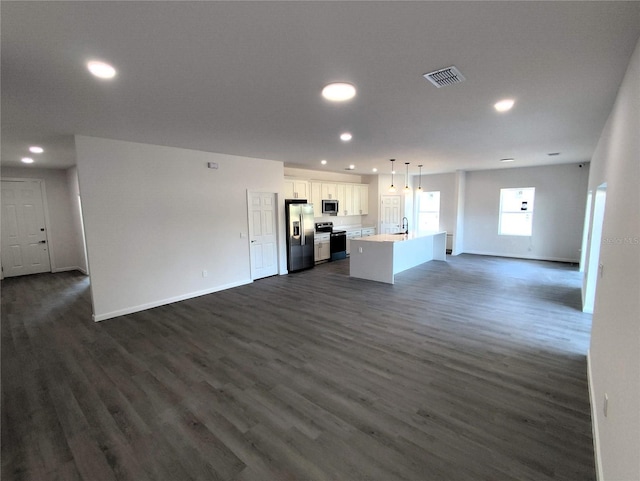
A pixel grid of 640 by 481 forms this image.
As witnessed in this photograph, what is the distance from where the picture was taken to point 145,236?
15.4 feet

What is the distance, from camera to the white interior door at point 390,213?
33.3 ft

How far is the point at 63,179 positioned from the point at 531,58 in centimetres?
971

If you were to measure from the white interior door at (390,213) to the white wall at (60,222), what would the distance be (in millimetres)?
8893

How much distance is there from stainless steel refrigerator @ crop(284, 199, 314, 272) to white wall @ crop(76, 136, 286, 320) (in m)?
1.15

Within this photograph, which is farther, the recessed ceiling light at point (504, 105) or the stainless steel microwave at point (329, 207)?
the stainless steel microwave at point (329, 207)

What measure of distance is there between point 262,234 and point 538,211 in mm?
7665

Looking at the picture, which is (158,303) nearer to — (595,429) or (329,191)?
(595,429)

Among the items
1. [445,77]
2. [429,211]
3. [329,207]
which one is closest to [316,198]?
[329,207]

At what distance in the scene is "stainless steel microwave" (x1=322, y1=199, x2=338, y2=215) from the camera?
8695 millimetres

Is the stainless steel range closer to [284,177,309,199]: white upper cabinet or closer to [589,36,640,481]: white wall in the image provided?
→ [284,177,309,199]: white upper cabinet

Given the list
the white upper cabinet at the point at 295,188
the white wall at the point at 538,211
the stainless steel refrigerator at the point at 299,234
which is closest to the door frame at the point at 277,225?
the stainless steel refrigerator at the point at 299,234

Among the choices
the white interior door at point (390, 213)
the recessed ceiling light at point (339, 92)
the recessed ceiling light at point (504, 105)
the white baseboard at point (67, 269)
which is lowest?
the white baseboard at point (67, 269)

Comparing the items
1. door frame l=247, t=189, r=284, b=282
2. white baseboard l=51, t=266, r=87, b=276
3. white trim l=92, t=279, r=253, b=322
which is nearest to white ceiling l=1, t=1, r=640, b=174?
door frame l=247, t=189, r=284, b=282

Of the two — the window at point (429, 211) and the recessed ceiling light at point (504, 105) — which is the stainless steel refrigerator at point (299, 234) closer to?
the recessed ceiling light at point (504, 105)
